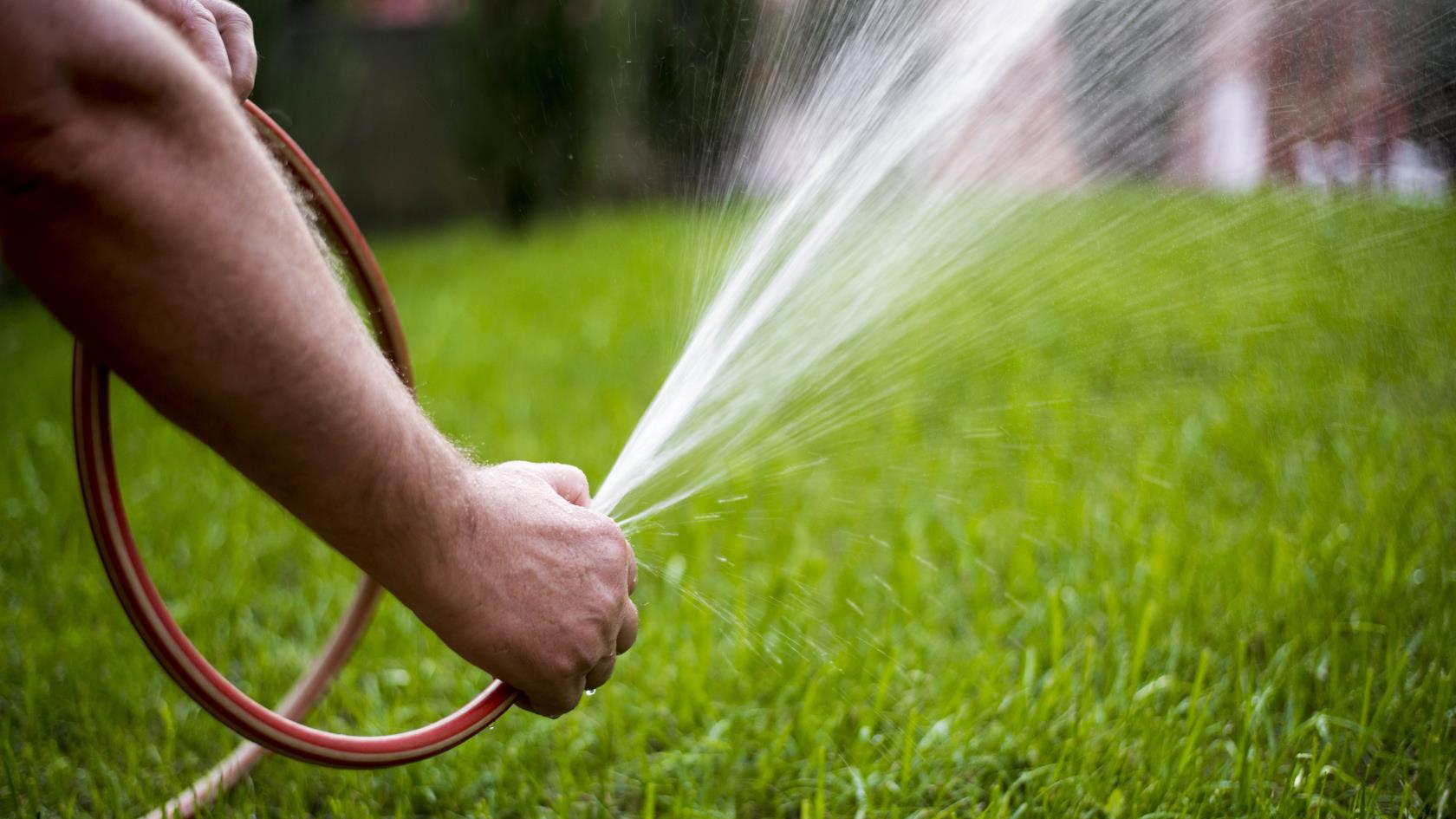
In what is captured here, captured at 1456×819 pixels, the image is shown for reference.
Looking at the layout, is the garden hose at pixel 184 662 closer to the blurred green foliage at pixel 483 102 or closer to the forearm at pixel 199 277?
the forearm at pixel 199 277

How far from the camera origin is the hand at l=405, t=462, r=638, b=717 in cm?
114

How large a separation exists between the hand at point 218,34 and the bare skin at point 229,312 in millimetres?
332

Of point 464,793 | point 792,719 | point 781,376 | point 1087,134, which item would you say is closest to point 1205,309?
point 1087,134

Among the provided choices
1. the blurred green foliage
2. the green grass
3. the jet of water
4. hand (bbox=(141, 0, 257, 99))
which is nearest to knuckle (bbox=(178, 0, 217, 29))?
hand (bbox=(141, 0, 257, 99))

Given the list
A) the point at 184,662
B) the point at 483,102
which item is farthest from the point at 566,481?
the point at 483,102

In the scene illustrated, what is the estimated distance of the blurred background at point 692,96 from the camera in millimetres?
2117

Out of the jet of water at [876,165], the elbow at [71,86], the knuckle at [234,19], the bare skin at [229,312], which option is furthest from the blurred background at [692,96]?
the elbow at [71,86]

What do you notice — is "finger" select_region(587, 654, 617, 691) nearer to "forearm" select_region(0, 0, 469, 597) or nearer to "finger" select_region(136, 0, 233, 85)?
"forearm" select_region(0, 0, 469, 597)

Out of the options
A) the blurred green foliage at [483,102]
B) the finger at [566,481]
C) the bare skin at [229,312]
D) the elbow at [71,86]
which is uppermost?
the elbow at [71,86]

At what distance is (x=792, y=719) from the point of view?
1968 mm

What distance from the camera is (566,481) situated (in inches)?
54.3

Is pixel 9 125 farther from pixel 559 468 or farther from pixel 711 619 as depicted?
pixel 711 619

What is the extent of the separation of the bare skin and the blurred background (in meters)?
1.78

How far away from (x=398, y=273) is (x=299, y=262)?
6645mm
